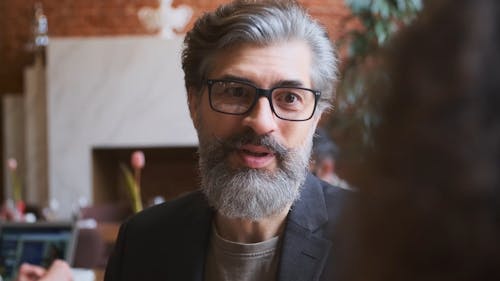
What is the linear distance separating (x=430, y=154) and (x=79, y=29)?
843 centimetres

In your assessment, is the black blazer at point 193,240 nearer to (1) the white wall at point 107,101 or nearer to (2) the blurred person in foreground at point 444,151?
(2) the blurred person in foreground at point 444,151

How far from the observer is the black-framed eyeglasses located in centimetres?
123

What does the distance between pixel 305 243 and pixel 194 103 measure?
1.21ft

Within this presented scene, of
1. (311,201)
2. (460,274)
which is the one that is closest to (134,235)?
(311,201)

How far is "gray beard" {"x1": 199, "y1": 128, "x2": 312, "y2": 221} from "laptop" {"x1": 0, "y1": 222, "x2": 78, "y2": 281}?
1261 millimetres

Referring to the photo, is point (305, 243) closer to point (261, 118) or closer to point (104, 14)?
point (261, 118)

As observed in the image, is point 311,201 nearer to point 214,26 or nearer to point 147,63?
point 214,26

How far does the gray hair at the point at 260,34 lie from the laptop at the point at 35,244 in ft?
4.16

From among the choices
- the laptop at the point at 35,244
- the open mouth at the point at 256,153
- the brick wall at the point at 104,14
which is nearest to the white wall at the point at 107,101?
the brick wall at the point at 104,14

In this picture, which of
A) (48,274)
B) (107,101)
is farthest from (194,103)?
(107,101)

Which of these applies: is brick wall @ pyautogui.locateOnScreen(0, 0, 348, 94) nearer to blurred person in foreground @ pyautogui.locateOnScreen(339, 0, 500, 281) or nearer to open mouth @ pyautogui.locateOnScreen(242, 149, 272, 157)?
open mouth @ pyautogui.locateOnScreen(242, 149, 272, 157)

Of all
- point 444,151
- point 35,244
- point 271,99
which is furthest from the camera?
point 35,244

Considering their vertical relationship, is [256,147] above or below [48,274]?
above

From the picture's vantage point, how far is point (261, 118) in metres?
1.23
